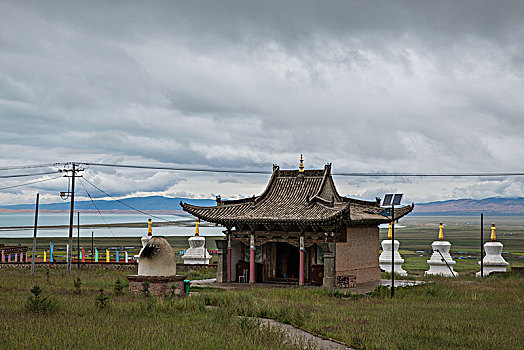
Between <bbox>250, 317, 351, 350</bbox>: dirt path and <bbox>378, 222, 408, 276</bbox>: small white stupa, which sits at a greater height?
<bbox>378, 222, 408, 276</bbox>: small white stupa

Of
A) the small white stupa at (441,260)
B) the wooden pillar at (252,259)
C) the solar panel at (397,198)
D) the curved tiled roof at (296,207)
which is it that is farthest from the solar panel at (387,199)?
the small white stupa at (441,260)

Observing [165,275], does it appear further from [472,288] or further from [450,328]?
[472,288]

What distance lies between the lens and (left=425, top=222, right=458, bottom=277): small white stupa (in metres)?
32.4

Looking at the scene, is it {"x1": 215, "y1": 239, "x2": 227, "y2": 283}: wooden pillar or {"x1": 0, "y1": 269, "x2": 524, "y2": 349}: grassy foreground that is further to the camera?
{"x1": 215, "y1": 239, "x2": 227, "y2": 283}: wooden pillar

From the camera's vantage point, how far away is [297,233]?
2694 centimetres

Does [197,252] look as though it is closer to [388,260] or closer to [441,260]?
[388,260]

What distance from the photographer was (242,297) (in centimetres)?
1977

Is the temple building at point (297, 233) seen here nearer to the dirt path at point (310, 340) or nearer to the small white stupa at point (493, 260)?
the small white stupa at point (493, 260)

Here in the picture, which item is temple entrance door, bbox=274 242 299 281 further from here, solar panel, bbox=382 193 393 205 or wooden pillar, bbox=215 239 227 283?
solar panel, bbox=382 193 393 205

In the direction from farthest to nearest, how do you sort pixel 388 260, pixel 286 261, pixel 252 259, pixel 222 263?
pixel 388 260, pixel 286 261, pixel 222 263, pixel 252 259

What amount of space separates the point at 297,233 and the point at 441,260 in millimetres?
10823

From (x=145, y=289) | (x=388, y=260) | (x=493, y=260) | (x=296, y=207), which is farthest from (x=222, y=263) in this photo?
(x=493, y=260)

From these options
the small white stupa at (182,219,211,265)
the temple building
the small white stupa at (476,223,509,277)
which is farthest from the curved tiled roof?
the small white stupa at (182,219,211,265)

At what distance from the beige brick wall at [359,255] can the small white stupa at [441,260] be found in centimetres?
447
